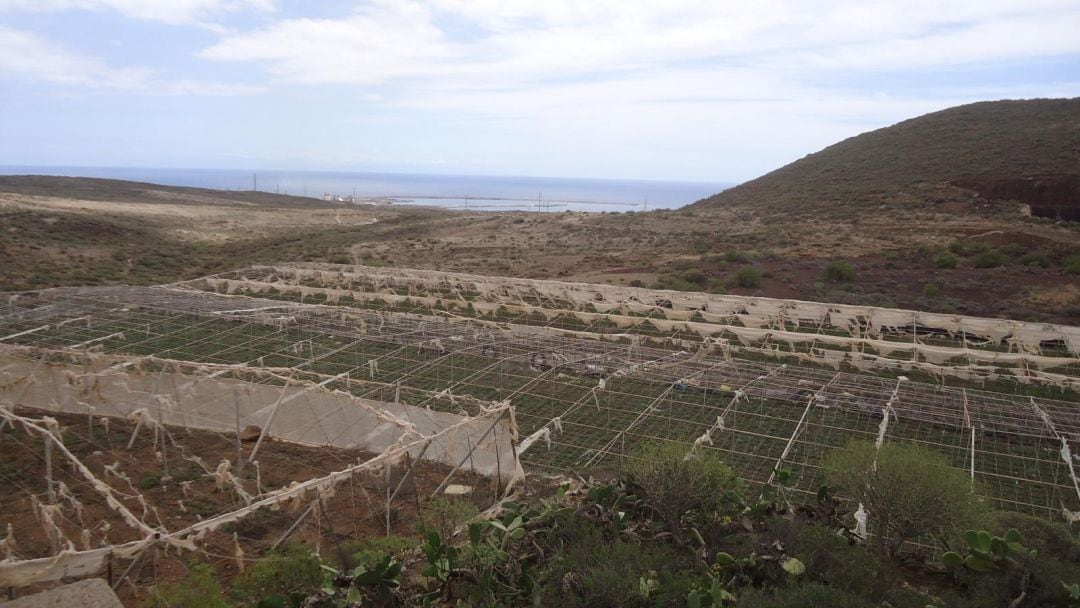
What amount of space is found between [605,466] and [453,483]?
261 cm

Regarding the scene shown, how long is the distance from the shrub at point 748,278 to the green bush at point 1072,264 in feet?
38.6

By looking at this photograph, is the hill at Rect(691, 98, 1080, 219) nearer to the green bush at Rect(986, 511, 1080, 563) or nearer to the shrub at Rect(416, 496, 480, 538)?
the green bush at Rect(986, 511, 1080, 563)

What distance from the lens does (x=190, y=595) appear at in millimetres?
6070

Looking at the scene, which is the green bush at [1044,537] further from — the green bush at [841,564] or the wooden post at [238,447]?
the wooden post at [238,447]

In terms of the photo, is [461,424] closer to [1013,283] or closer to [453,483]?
[453,483]

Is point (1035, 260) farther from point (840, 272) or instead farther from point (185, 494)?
point (185, 494)

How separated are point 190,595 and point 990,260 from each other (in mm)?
31957

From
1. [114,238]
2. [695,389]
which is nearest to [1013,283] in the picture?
[695,389]

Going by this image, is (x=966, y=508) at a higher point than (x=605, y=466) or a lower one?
higher

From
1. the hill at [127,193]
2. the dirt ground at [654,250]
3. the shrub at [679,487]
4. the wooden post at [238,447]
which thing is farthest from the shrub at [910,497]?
the hill at [127,193]

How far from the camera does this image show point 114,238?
129 ft

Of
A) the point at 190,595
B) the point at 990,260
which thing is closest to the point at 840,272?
the point at 990,260

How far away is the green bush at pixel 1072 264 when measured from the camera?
27.8 metres

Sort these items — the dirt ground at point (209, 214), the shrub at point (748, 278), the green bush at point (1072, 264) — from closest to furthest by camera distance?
the green bush at point (1072, 264)
the shrub at point (748, 278)
the dirt ground at point (209, 214)
